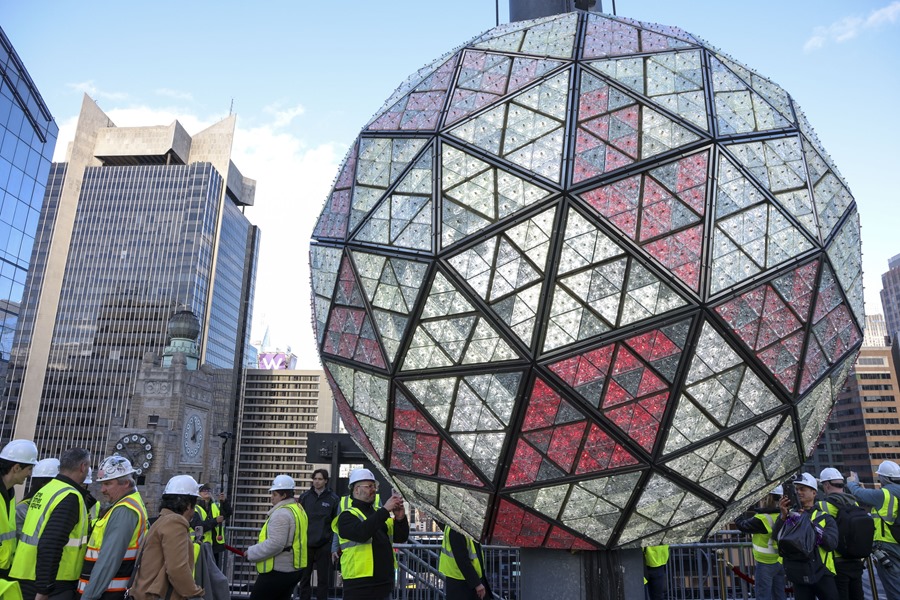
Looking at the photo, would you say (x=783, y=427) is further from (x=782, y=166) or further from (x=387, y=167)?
(x=387, y=167)

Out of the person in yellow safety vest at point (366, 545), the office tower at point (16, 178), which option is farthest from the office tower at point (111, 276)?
the person in yellow safety vest at point (366, 545)

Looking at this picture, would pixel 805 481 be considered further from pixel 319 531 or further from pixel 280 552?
pixel 319 531

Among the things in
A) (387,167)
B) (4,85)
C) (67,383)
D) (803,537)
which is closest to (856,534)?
(803,537)

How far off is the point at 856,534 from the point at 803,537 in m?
0.84

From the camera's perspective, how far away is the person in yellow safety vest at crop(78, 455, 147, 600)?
453cm

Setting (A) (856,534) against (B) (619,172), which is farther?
(A) (856,534)

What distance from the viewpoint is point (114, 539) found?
4.61 m

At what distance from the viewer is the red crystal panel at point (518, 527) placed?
11.1ft

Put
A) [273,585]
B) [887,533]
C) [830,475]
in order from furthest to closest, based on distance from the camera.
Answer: [830,475] → [887,533] → [273,585]

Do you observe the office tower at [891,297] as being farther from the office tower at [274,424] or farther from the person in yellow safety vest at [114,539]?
the person in yellow safety vest at [114,539]

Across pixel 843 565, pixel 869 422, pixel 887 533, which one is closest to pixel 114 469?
pixel 843 565

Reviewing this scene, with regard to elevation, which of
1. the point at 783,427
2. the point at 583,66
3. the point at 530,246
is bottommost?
the point at 783,427

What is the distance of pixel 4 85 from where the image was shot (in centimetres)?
3344

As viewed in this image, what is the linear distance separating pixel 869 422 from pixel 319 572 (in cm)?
11767
